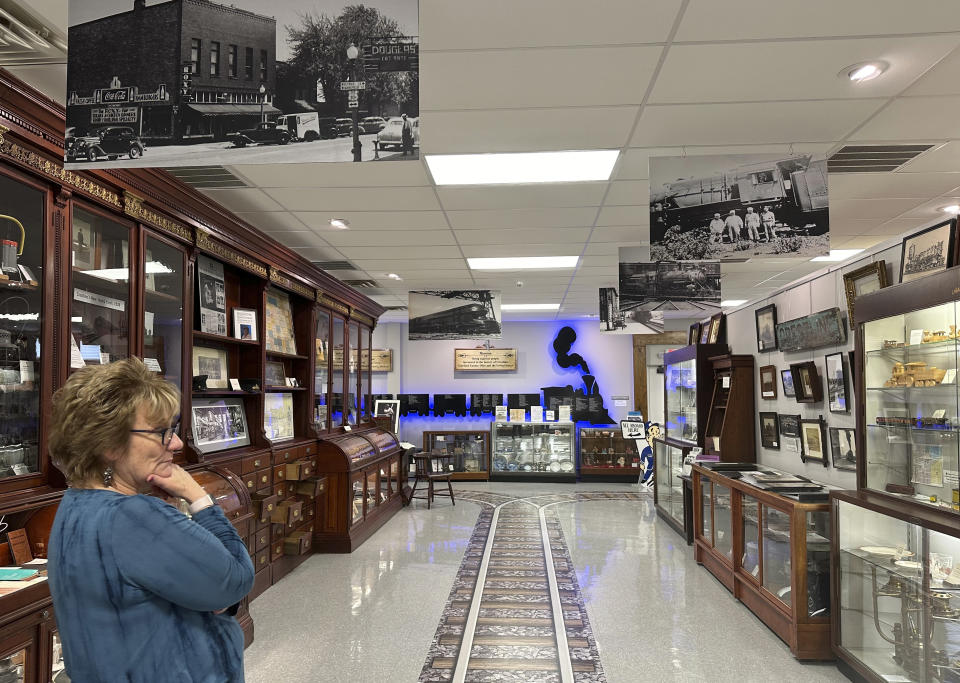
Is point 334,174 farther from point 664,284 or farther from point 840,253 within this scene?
point 840,253

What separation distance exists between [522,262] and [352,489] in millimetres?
3012

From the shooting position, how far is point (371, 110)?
1967 mm

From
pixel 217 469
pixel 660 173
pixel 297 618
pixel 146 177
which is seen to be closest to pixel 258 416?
pixel 217 469

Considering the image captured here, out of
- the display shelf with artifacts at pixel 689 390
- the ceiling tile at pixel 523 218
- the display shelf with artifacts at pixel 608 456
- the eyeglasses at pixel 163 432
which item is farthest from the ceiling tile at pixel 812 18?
the display shelf with artifacts at pixel 608 456

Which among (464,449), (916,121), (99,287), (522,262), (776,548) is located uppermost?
(916,121)

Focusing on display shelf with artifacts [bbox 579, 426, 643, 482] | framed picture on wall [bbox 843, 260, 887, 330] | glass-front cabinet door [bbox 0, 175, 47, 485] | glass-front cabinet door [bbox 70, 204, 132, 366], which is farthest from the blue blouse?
display shelf with artifacts [bbox 579, 426, 643, 482]

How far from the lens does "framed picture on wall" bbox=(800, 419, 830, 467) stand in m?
4.65

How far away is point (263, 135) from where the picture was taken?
6.53 ft

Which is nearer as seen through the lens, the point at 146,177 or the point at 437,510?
the point at 146,177

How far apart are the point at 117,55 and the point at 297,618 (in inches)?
149

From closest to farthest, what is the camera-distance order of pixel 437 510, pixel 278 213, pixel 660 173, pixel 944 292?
1. pixel 944 292
2. pixel 660 173
3. pixel 278 213
4. pixel 437 510

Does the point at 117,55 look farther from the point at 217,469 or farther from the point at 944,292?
the point at 944,292

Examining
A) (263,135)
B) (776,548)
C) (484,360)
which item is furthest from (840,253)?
(484,360)

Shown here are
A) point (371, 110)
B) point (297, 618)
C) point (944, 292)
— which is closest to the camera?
point (371, 110)
